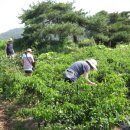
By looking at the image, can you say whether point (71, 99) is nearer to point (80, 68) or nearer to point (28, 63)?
point (80, 68)

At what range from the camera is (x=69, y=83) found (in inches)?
393

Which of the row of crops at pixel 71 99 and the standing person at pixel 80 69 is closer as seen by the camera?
the row of crops at pixel 71 99

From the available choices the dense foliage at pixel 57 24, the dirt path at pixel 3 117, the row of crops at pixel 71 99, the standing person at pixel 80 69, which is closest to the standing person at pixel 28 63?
the row of crops at pixel 71 99

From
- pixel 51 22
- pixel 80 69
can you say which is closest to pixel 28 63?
pixel 80 69

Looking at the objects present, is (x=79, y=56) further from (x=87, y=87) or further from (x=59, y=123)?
(x=59, y=123)

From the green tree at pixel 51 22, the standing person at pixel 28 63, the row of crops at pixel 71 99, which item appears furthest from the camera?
the green tree at pixel 51 22

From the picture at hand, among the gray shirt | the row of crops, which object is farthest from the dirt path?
the gray shirt

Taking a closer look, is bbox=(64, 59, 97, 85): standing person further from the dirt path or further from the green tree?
the green tree

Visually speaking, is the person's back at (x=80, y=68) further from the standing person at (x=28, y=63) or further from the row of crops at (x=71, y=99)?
the standing person at (x=28, y=63)

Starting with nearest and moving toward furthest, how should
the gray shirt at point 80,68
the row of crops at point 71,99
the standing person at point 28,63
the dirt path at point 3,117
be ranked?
the row of crops at point 71,99
the gray shirt at point 80,68
the dirt path at point 3,117
the standing person at point 28,63

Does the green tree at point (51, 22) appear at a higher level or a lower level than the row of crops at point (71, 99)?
higher

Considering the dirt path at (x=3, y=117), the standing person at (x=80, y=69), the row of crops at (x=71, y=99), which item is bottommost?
the dirt path at (x=3, y=117)

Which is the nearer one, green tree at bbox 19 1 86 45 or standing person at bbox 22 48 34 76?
standing person at bbox 22 48 34 76

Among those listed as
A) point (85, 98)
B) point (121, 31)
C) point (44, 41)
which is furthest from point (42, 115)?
point (121, 31)
